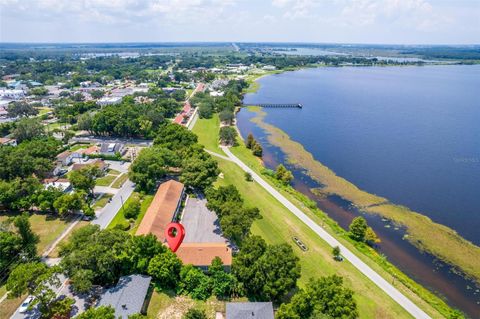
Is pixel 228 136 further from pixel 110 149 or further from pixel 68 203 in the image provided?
pixel 68 203

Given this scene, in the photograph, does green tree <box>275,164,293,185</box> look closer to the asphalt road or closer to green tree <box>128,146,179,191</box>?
the asphalt road

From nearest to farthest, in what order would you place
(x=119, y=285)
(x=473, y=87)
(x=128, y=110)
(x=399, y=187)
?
(x=119, y=285)
(x=399, y=187)
(x=128, y=110)
(x=473, y=87)

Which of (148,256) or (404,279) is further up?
(148,256)

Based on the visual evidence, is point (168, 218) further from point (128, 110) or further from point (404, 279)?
point (128, 110)

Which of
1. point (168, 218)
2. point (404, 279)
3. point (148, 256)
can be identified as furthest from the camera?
point (168, 218)

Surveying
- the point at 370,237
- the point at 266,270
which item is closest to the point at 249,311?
the point at 266,270

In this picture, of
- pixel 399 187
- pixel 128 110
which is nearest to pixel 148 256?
pixel 399 187
